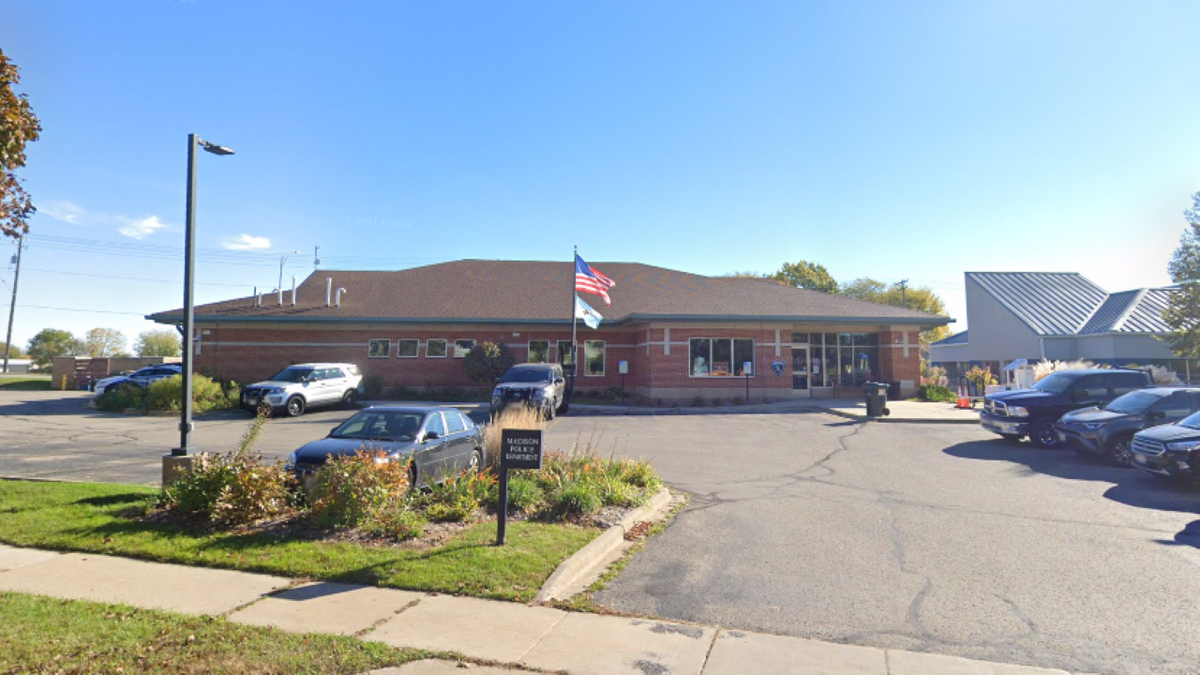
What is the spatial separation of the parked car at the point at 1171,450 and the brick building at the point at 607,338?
16.3m

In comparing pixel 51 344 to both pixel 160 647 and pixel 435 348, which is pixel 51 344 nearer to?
pixel 435 348

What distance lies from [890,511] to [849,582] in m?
3.21

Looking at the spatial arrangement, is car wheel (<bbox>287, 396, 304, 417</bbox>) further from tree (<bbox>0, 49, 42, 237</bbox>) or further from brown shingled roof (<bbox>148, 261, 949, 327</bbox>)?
tree (<bbox>0, 49, 42, 237</bbox>)

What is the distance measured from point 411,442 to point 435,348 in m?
21.2

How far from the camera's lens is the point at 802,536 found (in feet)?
25.3

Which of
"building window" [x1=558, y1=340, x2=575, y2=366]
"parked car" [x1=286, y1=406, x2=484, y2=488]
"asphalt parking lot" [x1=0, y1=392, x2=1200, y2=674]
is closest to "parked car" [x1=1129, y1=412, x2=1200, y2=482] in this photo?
"asphalt parking lot" [x1=0, y1=392, x2=1200, y2=674]

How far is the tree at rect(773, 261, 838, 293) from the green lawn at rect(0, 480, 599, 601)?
58.5 m

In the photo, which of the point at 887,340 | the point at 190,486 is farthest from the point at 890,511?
the point at 887,340

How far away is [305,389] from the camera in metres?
23.0

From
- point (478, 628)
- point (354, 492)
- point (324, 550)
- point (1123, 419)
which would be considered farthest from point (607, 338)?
point (478, 628)

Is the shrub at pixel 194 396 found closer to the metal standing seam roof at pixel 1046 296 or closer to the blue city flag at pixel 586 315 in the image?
the blue city flag at pixel 586 315

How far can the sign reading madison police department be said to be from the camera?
282 inches

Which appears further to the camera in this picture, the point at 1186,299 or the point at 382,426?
the point at 1186,299

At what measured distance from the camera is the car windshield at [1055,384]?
1577 centimetres
